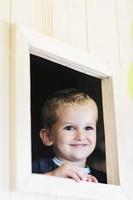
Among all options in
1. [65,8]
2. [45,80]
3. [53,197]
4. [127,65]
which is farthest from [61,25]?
[53,197]

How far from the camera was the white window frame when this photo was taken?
83 centimetres

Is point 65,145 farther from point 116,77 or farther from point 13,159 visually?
point 116,77

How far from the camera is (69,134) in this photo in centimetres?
97

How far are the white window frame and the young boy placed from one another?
26 mm

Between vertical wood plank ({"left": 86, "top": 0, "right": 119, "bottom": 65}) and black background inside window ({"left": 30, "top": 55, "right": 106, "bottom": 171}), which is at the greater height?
vertical wood plank ({"left": 86, "top": 0, "right": 119, "bottom": 65})

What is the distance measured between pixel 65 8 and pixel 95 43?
13cm

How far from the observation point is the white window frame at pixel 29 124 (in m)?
0.83

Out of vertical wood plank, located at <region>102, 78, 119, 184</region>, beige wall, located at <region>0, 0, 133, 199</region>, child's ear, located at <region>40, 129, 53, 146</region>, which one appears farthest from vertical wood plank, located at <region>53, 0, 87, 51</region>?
child's ear, located at <region>40, 129, 53, 146</region>

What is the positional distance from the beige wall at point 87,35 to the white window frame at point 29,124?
0.02m

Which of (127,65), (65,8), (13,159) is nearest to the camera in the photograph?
(13,159)

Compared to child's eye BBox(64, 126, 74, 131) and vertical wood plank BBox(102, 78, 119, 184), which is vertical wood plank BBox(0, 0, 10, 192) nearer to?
child's eye BBox(64, 126, 74, 131)

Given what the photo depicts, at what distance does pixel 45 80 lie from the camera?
0.94 m

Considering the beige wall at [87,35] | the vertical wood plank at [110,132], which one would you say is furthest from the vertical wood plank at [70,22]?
the vertical wood plank at [110,132]

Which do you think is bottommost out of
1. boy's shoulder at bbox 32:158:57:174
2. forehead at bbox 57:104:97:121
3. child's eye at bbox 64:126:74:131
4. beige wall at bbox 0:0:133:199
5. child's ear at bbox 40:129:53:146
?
boy's shoulder at bbox 32:158:57:174
